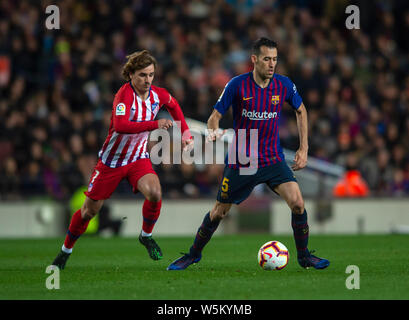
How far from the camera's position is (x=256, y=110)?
854cm

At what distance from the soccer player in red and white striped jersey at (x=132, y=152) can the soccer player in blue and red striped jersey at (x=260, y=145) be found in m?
0.56

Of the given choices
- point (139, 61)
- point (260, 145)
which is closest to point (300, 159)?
point (260, 145)

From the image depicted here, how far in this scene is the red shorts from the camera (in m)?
8.88

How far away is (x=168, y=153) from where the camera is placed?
16547 mm

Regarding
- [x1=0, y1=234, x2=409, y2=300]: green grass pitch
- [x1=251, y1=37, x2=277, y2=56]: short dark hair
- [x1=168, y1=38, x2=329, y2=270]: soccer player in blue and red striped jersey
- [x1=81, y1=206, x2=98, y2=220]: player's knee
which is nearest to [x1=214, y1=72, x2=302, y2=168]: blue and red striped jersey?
[x1=168, y1=38, x2=329, y2=270]: soccer player in blue and red striped jersey

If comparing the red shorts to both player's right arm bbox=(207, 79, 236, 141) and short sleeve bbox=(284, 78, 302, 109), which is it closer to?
player's right arm bbox=(207, 79, 236, 141)

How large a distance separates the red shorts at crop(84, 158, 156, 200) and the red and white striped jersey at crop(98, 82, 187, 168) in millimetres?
55

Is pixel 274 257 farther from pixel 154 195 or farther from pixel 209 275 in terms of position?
pixel 154 195

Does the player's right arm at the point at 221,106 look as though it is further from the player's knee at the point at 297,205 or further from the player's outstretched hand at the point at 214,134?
the player's knee at the point at 297,205

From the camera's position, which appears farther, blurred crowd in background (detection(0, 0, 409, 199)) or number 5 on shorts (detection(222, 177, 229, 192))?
blurred crowd in background (detection(0, 0, 409, 199))

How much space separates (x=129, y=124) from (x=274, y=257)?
203 centimetres

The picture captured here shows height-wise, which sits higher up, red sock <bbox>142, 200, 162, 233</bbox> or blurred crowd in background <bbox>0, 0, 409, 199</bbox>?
blurred crowd in background <bbox>0, 0, 409, 199</bbox>

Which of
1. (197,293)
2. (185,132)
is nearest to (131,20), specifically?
(185,132)
